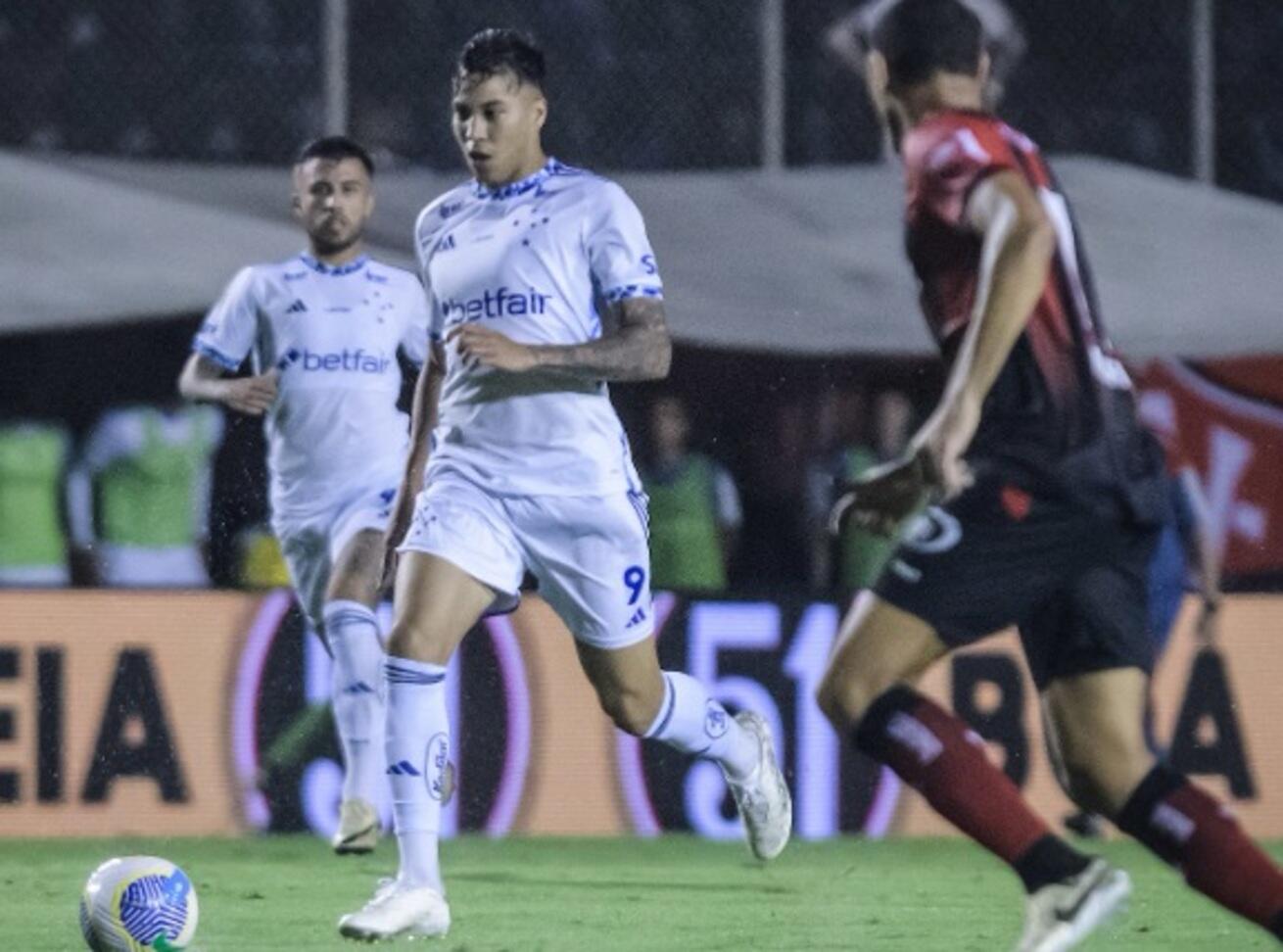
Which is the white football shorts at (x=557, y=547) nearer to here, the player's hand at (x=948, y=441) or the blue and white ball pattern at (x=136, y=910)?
the blue and white ball pattern at (x=136, y=910)

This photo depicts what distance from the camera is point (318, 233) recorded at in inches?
365

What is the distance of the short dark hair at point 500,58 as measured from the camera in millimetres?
6809

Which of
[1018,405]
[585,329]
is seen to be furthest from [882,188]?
[1018,405]

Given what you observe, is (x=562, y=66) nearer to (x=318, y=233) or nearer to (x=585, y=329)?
(x=318, y=233)

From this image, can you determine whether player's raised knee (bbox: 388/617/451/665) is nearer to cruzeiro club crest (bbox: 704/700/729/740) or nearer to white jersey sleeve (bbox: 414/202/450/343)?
white jersey sleeve (bbox: 414/202/450/343)

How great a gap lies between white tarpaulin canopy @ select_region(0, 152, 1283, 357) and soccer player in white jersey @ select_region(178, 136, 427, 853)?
5.89 ft

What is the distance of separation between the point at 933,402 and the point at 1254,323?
54.6 inches

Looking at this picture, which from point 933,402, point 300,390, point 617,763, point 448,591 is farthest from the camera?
point 933,402

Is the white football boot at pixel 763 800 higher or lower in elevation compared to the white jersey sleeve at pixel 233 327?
lower

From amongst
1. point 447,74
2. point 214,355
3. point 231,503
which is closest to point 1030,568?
point 214,355

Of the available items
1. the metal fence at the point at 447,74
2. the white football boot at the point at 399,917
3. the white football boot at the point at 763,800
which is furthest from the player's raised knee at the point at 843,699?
the metal fence at the point at 447,74

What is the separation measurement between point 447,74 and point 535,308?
9.05 metres

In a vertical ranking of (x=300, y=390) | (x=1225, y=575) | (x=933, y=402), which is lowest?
(x=1225, y=575)

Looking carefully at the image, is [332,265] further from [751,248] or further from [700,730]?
[751,248]
